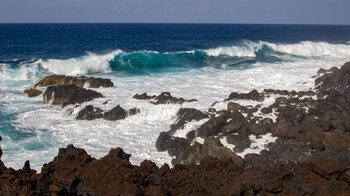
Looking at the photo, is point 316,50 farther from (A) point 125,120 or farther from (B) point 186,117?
(A) point 125,120

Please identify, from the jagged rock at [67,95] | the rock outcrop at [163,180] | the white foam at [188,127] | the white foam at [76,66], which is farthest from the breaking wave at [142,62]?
the rock outcrop at [163,180]

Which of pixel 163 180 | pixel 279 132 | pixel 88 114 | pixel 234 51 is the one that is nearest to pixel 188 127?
pixel 279 132

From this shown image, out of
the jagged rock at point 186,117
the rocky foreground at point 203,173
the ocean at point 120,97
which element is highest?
the rocky foreground at point 203,173

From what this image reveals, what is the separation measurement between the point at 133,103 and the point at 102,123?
7.20ft

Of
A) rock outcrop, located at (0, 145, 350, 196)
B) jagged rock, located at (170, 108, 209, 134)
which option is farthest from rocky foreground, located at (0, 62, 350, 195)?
→ jagged rock, located at (170, 108, 209, 134)

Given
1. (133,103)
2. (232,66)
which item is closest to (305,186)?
(133,103)

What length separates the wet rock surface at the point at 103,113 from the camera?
40.6 feet

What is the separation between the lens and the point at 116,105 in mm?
13539

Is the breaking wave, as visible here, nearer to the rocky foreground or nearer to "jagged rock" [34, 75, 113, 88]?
"jagged rock" [34, 75, 113, 88]

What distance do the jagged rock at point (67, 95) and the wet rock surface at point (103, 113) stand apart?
60.1 inches

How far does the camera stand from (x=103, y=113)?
41.1ft

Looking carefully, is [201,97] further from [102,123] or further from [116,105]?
[102,123]

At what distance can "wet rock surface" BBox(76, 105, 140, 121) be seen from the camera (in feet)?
40.6

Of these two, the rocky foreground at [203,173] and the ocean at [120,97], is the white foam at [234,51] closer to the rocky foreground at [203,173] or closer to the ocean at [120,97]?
the ocean at [120,97]
